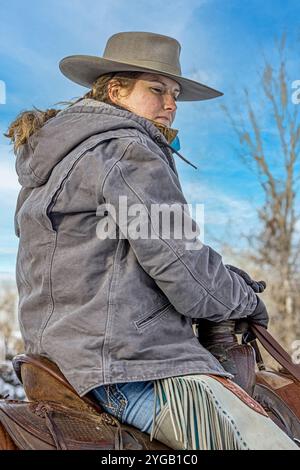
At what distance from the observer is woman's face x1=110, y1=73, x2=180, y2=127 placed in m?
2.60

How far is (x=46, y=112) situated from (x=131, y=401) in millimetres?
1164

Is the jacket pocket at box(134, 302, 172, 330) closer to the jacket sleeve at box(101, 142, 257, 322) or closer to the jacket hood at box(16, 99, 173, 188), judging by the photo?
the jacket sleeve at box(101, 142, 257, 322)

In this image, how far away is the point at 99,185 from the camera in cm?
215

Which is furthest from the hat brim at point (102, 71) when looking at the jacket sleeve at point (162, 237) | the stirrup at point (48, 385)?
the stirrup at point (48, 385)

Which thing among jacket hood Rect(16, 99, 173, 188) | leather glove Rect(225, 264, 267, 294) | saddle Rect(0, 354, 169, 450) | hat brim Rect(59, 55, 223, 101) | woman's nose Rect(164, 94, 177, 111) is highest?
hat brim Rect(59, 55, 223, 101)

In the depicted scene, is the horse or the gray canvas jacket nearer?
the horse

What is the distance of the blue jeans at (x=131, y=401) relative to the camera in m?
2.10

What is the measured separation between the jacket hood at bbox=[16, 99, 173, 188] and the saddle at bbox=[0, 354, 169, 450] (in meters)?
0.68

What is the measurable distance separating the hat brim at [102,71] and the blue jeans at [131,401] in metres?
1.26

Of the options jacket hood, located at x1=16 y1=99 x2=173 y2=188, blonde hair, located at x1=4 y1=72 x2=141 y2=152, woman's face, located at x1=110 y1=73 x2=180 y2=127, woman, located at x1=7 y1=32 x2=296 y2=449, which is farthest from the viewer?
woman's face, located at x1=110 y1=73 x2=180 y2=127

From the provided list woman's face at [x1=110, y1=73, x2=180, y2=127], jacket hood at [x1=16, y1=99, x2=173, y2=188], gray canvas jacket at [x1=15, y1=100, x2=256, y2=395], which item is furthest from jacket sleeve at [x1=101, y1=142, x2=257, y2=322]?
woman's face at [x1=110, y1=73, x2=180, y2=127]

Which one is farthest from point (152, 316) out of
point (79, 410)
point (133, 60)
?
point (133, 60)
